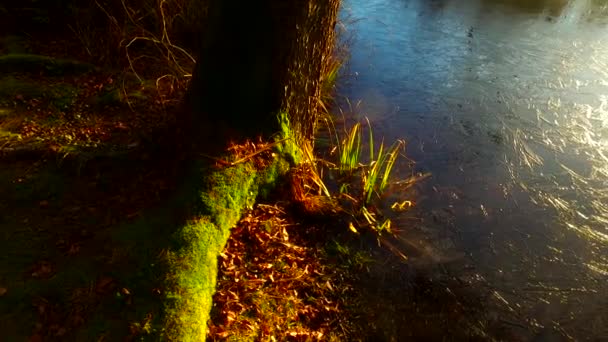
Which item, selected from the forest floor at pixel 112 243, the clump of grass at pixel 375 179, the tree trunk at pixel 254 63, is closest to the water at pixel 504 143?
the clump of grass at pixel 375 179

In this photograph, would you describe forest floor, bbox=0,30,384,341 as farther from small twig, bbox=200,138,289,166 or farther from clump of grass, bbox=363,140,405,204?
clump of grass, bbox=363,140,405,204

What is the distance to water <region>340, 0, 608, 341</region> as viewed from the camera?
332 cm

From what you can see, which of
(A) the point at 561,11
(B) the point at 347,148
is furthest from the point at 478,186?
(A) the point at 561,11

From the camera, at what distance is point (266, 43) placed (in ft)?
9.53

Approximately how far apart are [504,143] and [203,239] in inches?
153

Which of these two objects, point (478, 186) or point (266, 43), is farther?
point (478, 186)

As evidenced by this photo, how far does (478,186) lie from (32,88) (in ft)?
15.0

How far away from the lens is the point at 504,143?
16.3 ft

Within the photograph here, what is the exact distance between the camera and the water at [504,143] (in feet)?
10.9

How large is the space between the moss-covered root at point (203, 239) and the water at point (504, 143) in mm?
1505

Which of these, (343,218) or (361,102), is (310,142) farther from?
(361,102)

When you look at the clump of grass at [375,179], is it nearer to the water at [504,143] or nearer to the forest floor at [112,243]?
the water at [504,143]

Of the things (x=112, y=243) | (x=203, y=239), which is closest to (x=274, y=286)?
(x=203, y=239)

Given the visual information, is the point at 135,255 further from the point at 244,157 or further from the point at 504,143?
the point at 504,143
